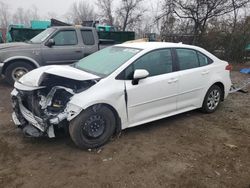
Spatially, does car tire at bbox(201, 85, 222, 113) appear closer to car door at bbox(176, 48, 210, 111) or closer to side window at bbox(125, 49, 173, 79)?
car door at bbox(176, 48, 210, 111)

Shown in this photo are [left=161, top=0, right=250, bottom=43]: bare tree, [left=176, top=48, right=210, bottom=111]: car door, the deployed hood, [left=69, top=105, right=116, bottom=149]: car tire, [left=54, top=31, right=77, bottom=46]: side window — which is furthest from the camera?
[left=161, top=0, right=250, bottom=43]: bare tree

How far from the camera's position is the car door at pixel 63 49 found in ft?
25.0

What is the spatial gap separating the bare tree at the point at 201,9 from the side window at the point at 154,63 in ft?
37.2

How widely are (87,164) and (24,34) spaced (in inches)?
341

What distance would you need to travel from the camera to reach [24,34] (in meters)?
10.3

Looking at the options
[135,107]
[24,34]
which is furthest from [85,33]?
[135,107]

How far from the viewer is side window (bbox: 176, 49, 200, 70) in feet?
15.1

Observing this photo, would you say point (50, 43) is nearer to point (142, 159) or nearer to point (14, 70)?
point (14, 70)

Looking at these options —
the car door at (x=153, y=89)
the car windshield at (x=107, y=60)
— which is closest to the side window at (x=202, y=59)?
the car door at (x=153, y=89)

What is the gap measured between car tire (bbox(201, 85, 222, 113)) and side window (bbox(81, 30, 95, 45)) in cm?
461

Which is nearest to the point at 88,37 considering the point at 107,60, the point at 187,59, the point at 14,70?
the point at 14,70

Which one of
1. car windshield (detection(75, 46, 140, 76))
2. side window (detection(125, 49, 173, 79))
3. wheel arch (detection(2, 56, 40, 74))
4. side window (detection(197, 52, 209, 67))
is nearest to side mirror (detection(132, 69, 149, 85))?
side window (detection(125, 49, 173, 79))

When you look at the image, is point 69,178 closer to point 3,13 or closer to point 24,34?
point 24,34

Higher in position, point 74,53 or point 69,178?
point 74,53
